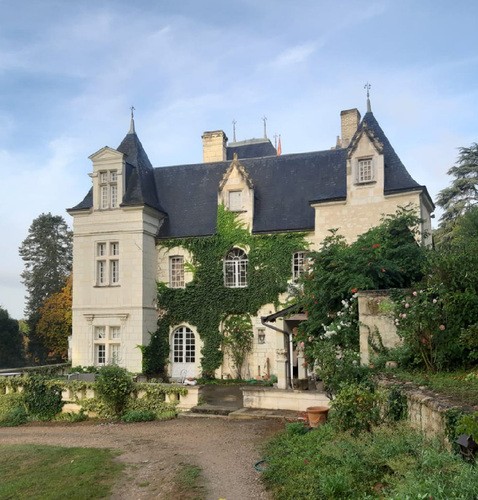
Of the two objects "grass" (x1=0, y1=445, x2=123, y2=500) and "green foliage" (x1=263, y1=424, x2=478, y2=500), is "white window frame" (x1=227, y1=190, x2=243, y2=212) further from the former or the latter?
"green foliage" (x1=263, y1=424, x2=478, y2=500)

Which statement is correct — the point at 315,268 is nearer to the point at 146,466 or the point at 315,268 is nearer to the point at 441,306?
the point at 441,306

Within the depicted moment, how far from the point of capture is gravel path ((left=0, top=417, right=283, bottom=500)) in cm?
762

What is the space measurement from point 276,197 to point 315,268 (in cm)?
986

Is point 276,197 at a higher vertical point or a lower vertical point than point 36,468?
higher

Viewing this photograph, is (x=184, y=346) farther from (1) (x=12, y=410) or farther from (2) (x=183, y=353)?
(1) (x=12, y=410)

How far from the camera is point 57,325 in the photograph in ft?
111

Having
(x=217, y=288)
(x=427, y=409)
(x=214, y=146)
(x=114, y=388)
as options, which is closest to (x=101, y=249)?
(x=217, y=288)

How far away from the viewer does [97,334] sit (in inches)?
881

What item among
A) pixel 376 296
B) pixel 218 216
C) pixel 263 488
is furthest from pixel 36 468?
pixel 218 216

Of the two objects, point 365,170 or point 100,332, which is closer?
point 365,170

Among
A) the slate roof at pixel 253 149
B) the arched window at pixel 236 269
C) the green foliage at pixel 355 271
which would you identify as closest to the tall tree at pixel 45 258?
the slate roof at pixel 253 149

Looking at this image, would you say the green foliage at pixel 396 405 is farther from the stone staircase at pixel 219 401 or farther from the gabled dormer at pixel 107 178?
the gabled dormer at pixel 107 178

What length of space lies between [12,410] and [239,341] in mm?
9022

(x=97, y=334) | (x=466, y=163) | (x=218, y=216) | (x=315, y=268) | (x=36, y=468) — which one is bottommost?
(x=36, y=468)
